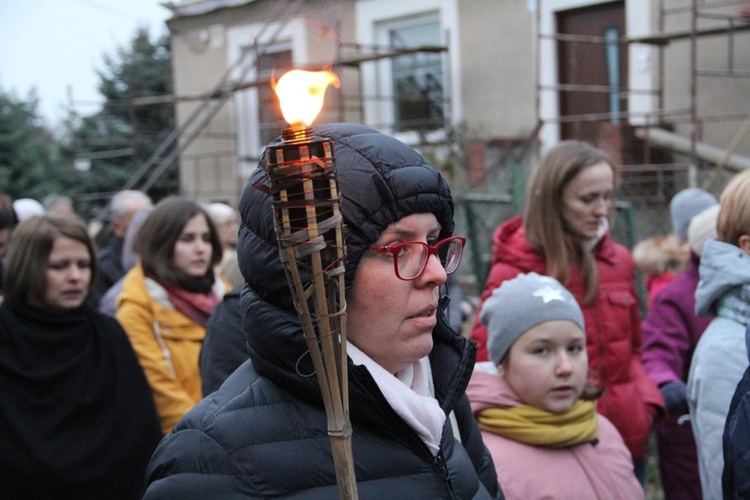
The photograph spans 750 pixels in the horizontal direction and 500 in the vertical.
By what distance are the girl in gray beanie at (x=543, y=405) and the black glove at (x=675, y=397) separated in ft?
2.28

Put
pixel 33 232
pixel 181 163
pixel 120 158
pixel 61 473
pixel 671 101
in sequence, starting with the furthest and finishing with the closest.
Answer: pixel 120 158 < pixel 181 163 < pixel 671 101 < pixel 33 232 < pixel 61 473

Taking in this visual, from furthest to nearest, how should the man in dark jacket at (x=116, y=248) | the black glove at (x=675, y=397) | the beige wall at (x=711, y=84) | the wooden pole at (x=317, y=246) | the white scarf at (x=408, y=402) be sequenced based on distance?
the beige wall at (x=711, y=84) → the man in dark jacket at (x=116, y=248) → the black glove at (x=675, y=397) → the white scarf at (x=408, y=402) → the wooden pole at (x=317, y=246)

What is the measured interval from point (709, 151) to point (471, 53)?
379 centimetres

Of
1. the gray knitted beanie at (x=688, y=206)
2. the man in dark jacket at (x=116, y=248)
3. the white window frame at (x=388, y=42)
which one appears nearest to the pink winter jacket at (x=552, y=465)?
the gray knitted beanie at (x=688, y=206)

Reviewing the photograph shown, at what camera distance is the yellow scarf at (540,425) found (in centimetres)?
293

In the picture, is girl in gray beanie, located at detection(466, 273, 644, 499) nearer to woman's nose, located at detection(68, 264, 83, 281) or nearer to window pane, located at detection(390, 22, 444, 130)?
woman's nose, located at detection(68, 264, 83, 281)

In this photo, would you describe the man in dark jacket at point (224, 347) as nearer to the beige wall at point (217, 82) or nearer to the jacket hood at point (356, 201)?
the jacket hood at point (356, 201)

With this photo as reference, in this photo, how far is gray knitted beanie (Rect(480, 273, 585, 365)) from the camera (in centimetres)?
302

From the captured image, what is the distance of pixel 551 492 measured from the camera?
111 inches

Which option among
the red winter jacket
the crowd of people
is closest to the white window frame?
the crowd of people

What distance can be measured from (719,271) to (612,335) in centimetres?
84

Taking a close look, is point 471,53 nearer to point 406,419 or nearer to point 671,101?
point 671,101

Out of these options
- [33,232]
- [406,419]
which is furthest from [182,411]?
[406,419]

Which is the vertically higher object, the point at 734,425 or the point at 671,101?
the point at 671,101
